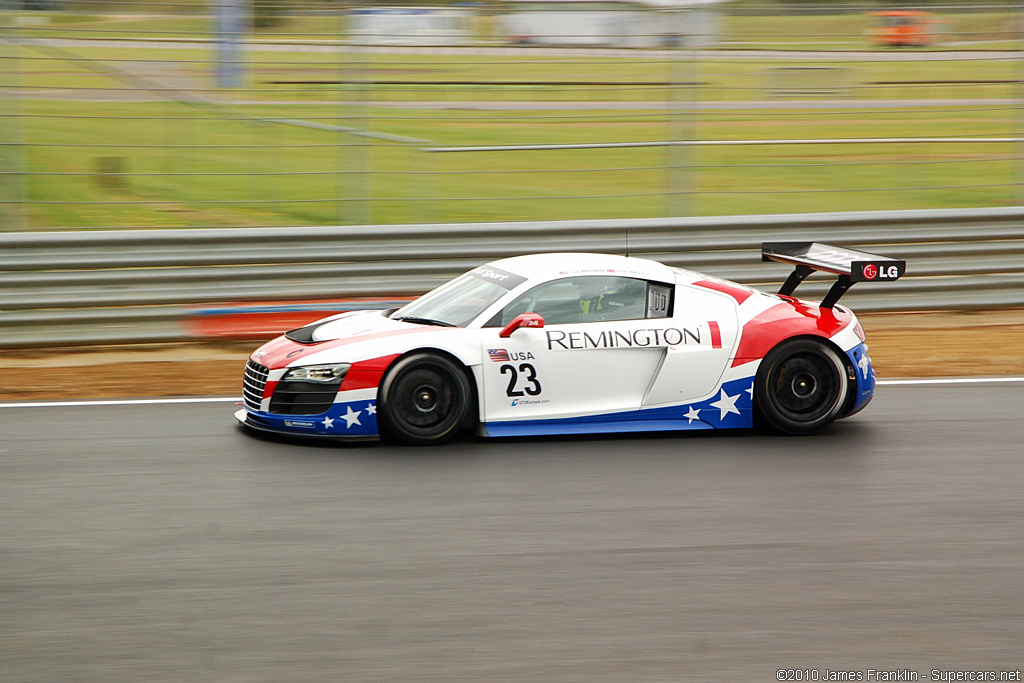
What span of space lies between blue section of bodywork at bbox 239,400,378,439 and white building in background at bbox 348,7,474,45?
197 inches

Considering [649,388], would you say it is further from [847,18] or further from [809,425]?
[847,18]

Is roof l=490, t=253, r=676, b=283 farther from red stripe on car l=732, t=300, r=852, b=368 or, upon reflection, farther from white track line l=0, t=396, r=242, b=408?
white track line l=0, t=396, r=242, b=408

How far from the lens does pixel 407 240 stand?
11039mm

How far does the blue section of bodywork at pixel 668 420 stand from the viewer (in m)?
7.39

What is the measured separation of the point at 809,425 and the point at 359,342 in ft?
9.66

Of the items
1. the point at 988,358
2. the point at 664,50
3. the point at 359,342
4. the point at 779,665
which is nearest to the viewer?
the point at 779,665

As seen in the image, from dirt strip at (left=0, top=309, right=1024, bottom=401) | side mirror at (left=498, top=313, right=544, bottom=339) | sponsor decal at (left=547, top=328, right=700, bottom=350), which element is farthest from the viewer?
dirt strip at (left=0, top=309, right=1024, bottom=401)

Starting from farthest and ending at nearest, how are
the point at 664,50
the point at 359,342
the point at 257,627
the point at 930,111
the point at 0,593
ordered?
the point at 930,111
the point at 664,50
the point at 359,342
the point at 0,593
the point at 257,627

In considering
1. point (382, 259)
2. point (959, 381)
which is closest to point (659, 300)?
point (959, 381)

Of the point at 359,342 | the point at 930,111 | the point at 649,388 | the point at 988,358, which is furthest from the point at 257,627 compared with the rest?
the point at 930,111

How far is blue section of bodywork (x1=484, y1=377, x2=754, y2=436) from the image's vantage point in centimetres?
739

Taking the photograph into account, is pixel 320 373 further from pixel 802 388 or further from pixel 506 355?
pixel 802 388

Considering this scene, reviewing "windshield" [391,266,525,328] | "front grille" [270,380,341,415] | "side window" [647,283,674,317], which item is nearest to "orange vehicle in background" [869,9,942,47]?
"side window" [647,283,674,317]

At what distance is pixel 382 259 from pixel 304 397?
13.0 ft
